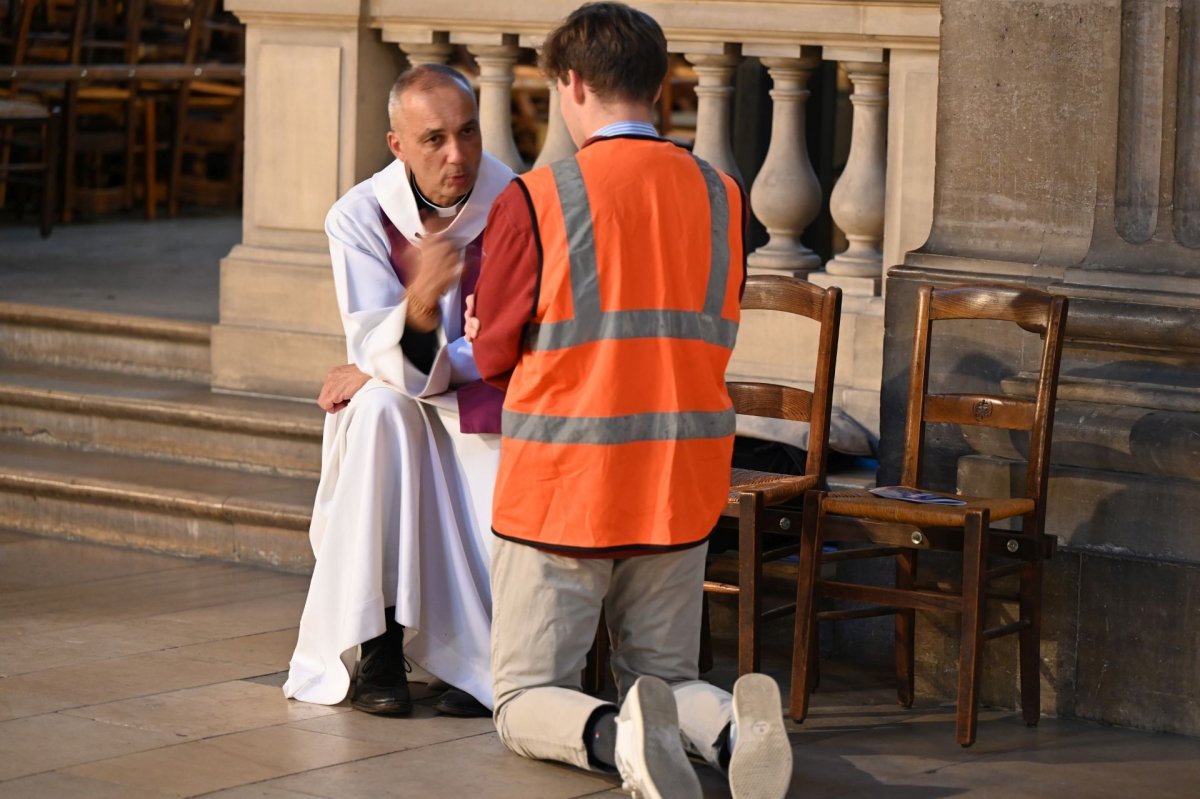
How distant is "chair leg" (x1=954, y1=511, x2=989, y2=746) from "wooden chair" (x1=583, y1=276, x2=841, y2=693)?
18.5 inches

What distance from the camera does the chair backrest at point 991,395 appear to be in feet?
15.4

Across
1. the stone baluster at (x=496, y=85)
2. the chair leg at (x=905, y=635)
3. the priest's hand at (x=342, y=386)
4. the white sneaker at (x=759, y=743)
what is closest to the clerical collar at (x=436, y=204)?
the priest's hand at (x=342, y=386)

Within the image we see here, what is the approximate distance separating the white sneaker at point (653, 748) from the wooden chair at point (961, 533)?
0.92 m

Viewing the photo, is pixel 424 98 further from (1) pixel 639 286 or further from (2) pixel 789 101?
(2) pixel 789 101

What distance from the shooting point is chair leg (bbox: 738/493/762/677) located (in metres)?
4.73

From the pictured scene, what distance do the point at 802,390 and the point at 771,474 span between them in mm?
213

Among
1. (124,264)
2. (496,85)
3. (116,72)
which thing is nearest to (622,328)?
(496,85)

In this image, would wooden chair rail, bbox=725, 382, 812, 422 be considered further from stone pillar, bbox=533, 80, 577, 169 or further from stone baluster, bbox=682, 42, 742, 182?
stone pillar, bbox=533, 80, 577, 169

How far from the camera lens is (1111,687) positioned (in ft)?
15.7

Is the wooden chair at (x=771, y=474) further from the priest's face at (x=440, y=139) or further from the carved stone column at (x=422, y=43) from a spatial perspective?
the carved stone column at (x=422, y=43)

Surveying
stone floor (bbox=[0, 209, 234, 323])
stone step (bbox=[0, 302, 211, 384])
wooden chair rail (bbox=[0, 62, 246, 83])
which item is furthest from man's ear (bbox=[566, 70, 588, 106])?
wooden chair rail (bbox=[0, 62, 246, 83])

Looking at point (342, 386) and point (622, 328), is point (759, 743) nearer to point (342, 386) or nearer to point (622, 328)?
point (622, 328)

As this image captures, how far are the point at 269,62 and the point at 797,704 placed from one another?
10.4 ft

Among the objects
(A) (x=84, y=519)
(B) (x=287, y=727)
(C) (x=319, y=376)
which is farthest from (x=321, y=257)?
(B) (x=287, y=727)
